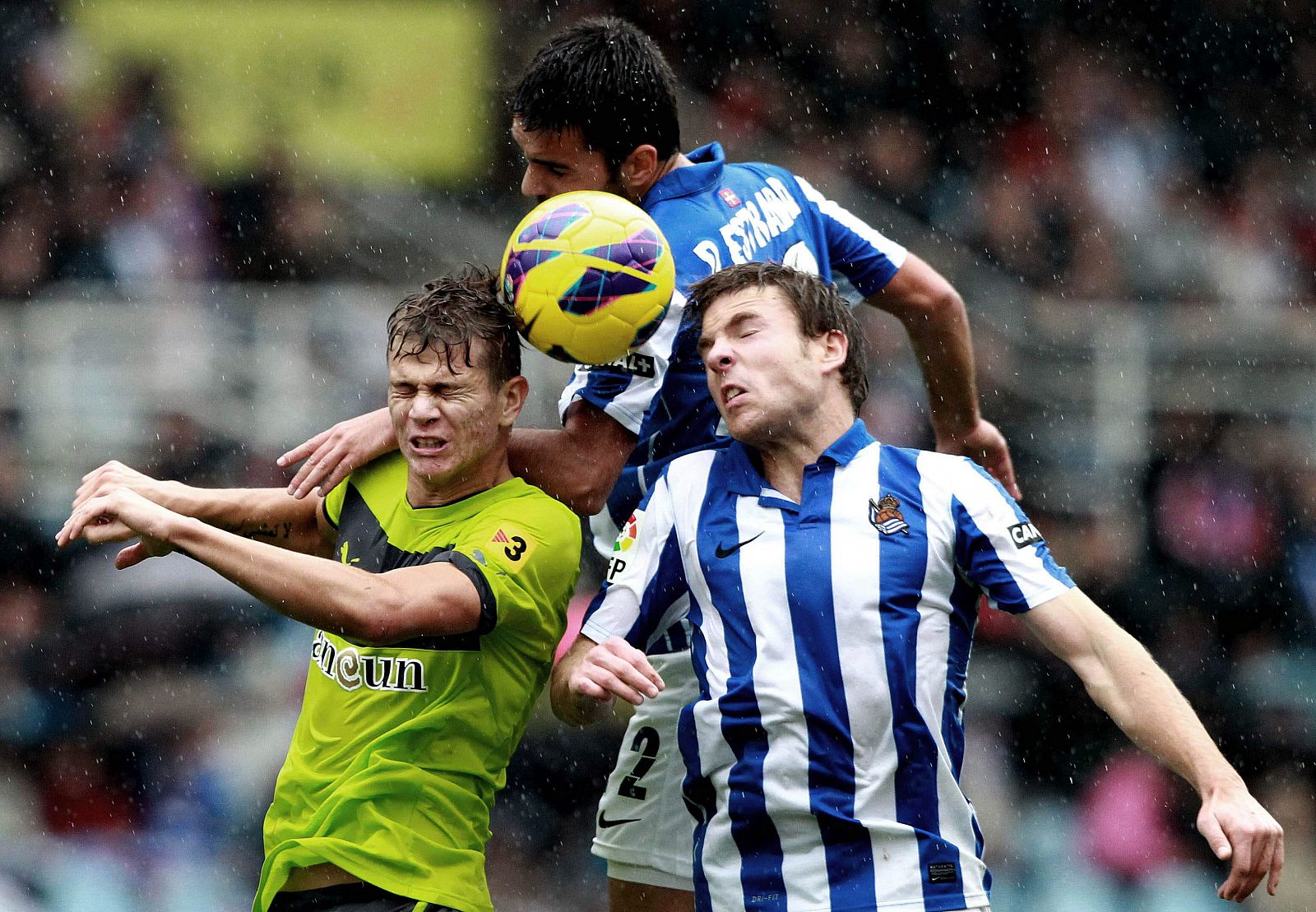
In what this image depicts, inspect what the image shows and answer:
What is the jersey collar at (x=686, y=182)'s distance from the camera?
15.0 feet

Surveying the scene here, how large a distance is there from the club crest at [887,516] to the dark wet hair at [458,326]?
888mm

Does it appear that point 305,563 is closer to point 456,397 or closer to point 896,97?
point 456,397

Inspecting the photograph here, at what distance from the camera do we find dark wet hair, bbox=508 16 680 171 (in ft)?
14.6

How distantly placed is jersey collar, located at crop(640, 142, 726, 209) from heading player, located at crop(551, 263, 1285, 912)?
2.48ft

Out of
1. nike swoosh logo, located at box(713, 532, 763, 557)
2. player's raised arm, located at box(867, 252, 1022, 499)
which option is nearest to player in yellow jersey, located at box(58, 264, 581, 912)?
nike swoosh logo, located at box(713, 532, 763, 557)

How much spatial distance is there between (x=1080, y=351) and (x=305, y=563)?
6.58 m

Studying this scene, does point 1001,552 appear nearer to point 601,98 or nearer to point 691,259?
point 691,259

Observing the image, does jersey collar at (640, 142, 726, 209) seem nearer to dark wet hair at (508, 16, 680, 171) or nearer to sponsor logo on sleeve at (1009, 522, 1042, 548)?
dark wet hair at (508, 16, 680, 171)

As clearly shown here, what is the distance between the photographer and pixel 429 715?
3812 millimetres

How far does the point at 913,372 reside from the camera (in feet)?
31.6

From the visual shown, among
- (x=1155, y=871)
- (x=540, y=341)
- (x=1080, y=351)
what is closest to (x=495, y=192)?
(x=1080, y=351)

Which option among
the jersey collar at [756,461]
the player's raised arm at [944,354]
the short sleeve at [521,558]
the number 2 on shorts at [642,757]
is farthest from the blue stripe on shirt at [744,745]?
the player's raised arm at [944,354]

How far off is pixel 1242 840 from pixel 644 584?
1.38m

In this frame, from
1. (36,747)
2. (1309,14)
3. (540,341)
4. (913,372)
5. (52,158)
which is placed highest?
(1309,14)
